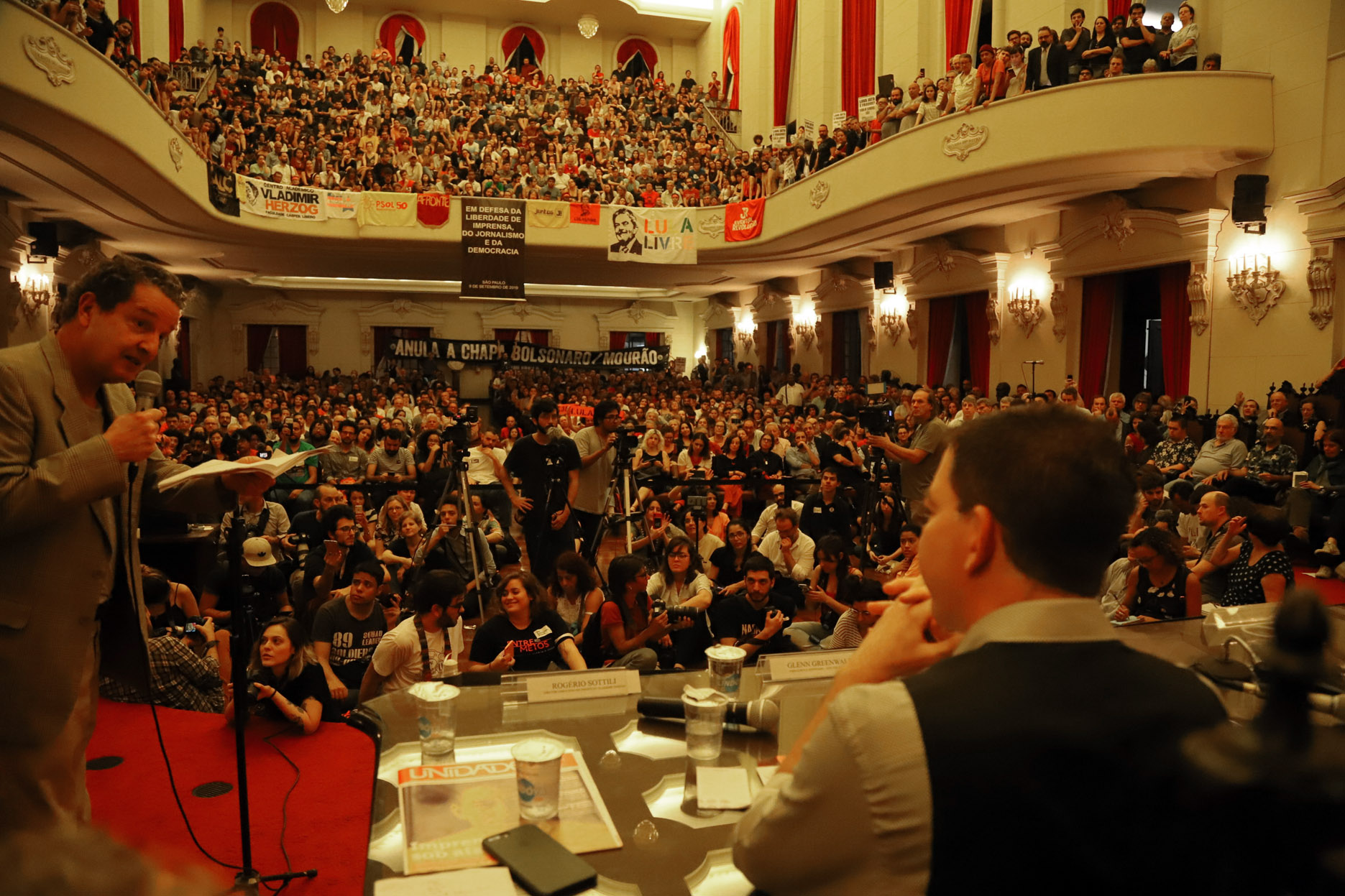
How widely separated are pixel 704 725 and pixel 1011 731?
0.94 meters

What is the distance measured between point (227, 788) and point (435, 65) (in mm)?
18835

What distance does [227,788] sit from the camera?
10.7 feet

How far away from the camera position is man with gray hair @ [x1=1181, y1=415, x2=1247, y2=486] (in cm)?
715

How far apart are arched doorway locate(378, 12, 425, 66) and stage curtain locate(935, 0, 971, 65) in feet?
44.7

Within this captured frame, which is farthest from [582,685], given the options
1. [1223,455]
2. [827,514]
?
[1223,455]

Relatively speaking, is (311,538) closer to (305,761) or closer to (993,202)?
(305,761)

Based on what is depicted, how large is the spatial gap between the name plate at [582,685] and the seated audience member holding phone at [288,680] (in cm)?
206

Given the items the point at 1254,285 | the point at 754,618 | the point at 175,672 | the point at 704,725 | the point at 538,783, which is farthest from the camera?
the point at 1254,285

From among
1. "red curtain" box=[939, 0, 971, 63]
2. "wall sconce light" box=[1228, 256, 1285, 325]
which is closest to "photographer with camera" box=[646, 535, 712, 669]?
"wall sconce light" box=[1228, 256, 1285, 325]

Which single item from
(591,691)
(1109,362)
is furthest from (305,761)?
(1109,362)

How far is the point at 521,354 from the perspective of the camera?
2138 cm

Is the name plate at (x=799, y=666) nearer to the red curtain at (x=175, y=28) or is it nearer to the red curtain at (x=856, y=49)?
the red curtain at (x=856, y=49)

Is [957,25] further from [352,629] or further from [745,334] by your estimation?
[352,629]

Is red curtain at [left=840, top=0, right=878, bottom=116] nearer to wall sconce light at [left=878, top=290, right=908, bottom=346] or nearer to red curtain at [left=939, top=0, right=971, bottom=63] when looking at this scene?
red curtain at [left=939, top=0, right=971, bottom=63]
